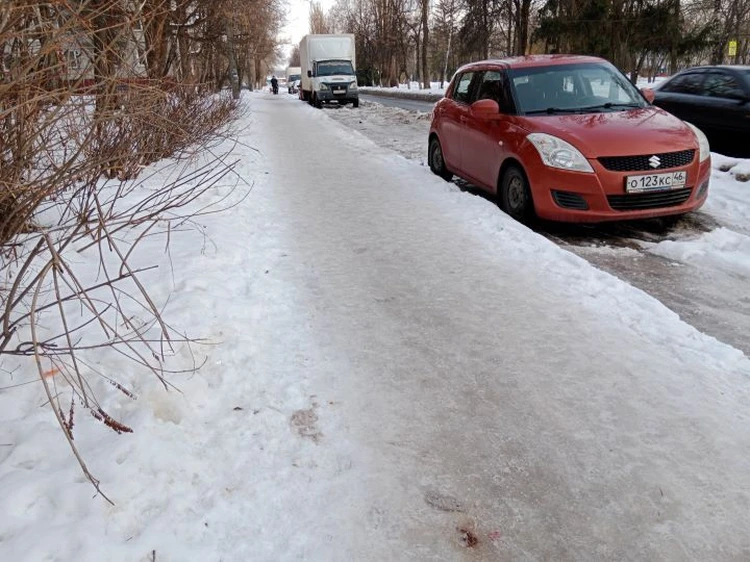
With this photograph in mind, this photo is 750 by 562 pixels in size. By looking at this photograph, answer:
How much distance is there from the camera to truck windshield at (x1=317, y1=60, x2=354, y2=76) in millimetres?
29350

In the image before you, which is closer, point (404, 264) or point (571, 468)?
point (571, 468)

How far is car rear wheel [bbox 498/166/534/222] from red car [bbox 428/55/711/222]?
0.04ft

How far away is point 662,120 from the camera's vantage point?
6.13m

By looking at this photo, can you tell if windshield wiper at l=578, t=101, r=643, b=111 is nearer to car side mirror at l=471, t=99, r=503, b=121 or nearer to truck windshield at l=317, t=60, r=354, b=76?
car side mirror at l=471, t=99, r=503, b=121

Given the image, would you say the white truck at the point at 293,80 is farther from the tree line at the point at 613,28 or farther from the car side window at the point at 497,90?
the car side window at the point at 497,90

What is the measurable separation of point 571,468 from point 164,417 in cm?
191

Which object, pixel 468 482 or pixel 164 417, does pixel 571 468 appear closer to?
pixel 468 482

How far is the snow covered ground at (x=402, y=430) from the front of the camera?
86.5 inches

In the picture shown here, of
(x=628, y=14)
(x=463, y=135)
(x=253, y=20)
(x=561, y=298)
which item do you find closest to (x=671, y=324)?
(x=561, y=298)

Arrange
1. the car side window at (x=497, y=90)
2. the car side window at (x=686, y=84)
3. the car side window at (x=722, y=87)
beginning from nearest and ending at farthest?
the car side window at (x=497, y=90) < the car side window at (x=722, y=87) < the car side window at (x=686, y=84)

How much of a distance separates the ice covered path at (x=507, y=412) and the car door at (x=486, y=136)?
1.66 metres

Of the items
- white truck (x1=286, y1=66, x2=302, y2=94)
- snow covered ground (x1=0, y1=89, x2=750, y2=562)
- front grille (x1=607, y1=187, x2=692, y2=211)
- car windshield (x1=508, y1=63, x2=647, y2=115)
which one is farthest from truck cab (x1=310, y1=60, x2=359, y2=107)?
white truck (x1=286, y1=66, x2=302, y2=94)

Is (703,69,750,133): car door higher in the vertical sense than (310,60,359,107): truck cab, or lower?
lower

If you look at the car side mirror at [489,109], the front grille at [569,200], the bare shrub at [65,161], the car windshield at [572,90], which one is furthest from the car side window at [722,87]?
the bare shrub at [65,161]
